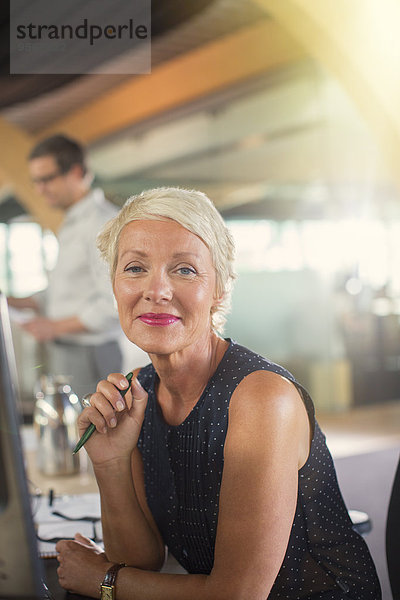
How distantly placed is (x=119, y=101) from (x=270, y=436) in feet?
22.0

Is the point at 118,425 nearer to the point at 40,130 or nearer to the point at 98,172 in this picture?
the point at 98,172

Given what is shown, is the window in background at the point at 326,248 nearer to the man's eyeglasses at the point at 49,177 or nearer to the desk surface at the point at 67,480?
the man's eyeglasses at the point at 49,177

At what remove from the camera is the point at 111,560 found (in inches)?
53.6

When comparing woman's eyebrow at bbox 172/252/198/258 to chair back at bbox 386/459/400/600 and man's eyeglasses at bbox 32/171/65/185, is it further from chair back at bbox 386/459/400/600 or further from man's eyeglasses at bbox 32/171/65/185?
man's eyeglasses at bbox 32/171/65/185

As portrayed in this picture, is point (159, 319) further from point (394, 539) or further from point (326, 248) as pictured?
point (326, 248)

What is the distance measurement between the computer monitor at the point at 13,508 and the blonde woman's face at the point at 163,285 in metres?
0.61

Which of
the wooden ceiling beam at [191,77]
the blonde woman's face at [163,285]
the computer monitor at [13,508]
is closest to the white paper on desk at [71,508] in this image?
the blonde woman's face at [163,285]

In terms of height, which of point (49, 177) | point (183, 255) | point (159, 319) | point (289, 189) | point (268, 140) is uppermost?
point (268, 140)

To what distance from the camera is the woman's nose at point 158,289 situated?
1.21 meters

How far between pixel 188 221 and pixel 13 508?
71 centimetres

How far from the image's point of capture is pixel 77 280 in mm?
3219

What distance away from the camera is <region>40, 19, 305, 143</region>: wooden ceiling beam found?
5156mm

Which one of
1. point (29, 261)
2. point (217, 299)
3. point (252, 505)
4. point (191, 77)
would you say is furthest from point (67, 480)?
point (29, 261)

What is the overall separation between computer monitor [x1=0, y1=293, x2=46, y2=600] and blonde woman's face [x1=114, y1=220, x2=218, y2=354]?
61 centimetres
